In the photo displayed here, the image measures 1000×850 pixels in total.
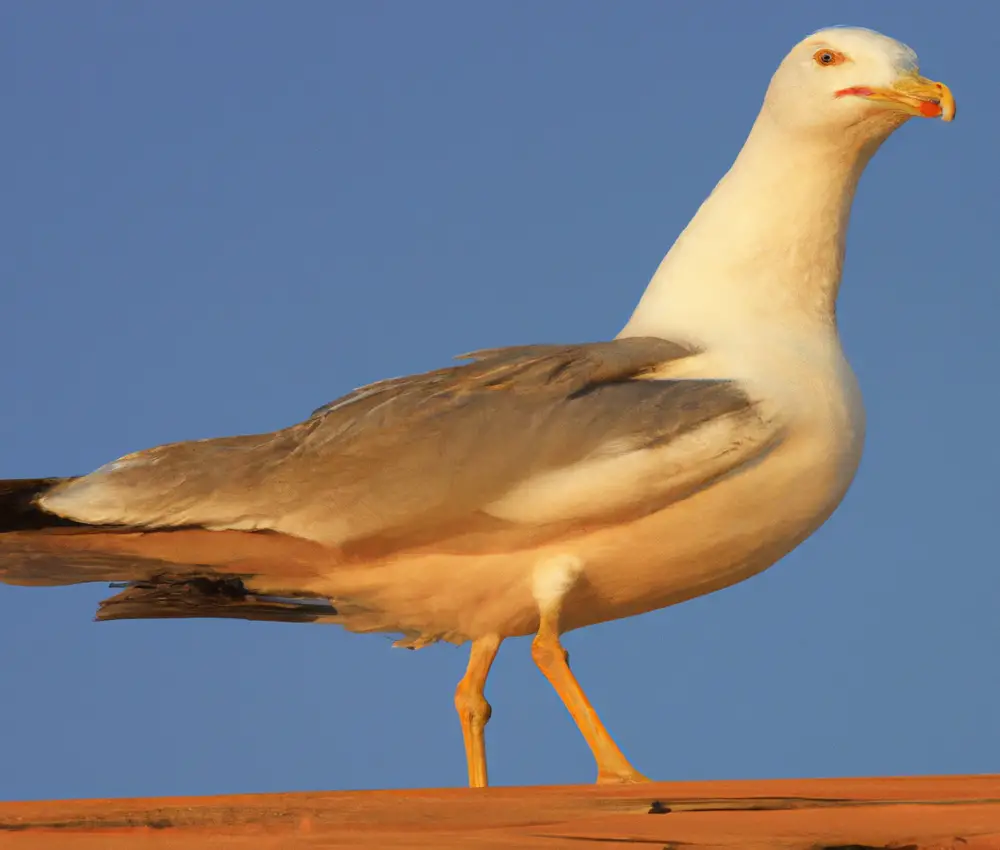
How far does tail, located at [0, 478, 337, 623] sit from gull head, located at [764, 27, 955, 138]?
158cm

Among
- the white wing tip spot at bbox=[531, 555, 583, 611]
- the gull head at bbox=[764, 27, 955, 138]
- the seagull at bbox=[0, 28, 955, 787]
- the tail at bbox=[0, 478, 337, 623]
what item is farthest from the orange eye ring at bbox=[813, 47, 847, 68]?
the tail at bbox=[0, 478, 337, 623]

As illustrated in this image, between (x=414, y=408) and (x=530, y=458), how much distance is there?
0.28m

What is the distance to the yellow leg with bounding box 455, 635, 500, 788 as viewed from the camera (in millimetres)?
3434

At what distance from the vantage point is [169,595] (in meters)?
3.52

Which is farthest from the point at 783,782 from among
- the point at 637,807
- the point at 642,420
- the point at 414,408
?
the point at 414,408

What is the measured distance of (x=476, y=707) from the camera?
11.3 ft

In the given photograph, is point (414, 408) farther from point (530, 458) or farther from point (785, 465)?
point (785, 465)

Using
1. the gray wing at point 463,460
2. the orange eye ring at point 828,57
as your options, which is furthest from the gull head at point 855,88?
the gray wing at point 463,460

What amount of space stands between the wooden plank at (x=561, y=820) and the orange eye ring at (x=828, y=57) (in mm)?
2023

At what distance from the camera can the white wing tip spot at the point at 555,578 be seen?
317cm

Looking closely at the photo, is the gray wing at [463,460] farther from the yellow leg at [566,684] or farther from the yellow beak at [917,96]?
the yellow beak at [917,96]

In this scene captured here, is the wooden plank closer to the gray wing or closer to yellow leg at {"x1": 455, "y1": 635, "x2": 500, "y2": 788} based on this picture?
the gray wing

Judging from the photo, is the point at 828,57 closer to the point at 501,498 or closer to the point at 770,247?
the point at 770,247

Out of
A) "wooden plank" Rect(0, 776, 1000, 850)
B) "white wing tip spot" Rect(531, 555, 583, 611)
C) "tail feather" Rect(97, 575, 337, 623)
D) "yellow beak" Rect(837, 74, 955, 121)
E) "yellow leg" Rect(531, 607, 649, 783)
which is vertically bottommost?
"wooden plank" Rect(0, 776, 1000, 850)
